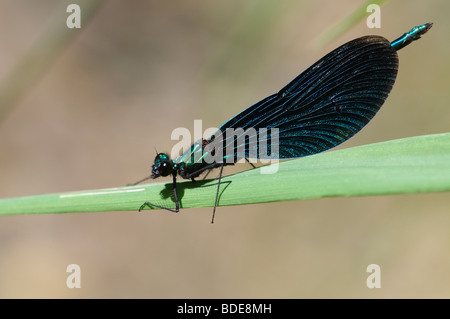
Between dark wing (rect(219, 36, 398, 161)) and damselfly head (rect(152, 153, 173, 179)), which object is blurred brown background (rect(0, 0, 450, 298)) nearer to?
dark wing (rect(219, 36, 398, 161))

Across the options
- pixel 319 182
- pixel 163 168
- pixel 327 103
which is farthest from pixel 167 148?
pixel 319 182

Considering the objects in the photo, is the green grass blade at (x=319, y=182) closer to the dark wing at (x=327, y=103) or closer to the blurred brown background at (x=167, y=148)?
the dark wing at (x=327, y=103)

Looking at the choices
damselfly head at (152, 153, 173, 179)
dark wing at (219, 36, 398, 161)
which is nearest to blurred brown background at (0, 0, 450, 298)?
dark wing at (219, 36, 398, 161)

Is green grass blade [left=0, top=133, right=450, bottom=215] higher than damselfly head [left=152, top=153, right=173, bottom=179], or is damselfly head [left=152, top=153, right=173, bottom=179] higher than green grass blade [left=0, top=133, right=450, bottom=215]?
damselfly head [left=152, top=153, right=173, bottom=179]

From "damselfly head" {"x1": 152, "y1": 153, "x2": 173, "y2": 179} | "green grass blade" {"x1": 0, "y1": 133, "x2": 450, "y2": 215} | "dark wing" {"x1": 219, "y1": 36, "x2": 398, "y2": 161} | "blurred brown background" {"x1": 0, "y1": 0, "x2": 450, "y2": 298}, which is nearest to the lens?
"green grass blade" {"x1": 0, "y1": 133, "x2": 450, "y2": 215}

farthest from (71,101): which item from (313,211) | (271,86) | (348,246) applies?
(348,246)

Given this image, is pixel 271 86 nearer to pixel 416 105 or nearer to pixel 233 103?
pixel 233 103
